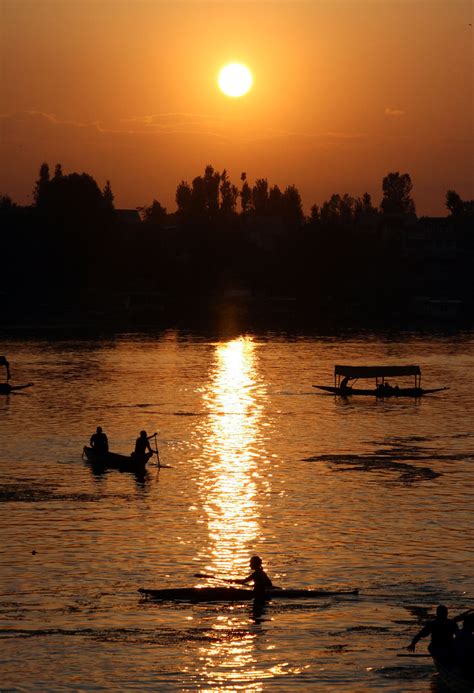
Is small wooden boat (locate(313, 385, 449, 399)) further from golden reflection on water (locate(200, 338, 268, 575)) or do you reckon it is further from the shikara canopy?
golden reflection on water (locate(200, 338, 268, 575))

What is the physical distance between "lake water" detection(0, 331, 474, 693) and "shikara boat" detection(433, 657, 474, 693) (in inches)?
50.2

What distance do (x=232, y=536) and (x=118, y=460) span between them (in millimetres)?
14944

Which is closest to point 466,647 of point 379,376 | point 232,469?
point 232,469

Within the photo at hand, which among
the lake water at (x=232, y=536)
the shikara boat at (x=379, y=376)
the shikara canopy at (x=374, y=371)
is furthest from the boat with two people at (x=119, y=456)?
the shikara boat at (x=379, y=376)

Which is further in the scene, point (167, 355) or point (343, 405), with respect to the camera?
point (167, 355)

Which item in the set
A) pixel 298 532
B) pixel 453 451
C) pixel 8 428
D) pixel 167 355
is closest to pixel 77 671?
pixel 298 532

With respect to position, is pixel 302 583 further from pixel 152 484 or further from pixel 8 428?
pixel 8 428

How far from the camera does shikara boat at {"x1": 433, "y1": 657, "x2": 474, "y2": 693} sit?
2964 centimetres

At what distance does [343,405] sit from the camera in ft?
318

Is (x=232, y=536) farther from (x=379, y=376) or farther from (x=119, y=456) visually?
(x=379, y=376)

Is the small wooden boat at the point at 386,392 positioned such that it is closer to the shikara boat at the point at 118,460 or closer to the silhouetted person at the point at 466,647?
the shikara boat at the point at 118,460

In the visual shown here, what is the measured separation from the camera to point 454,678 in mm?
30203

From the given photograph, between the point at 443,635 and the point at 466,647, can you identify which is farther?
the point at 443,635

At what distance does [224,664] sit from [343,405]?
63930 mm
